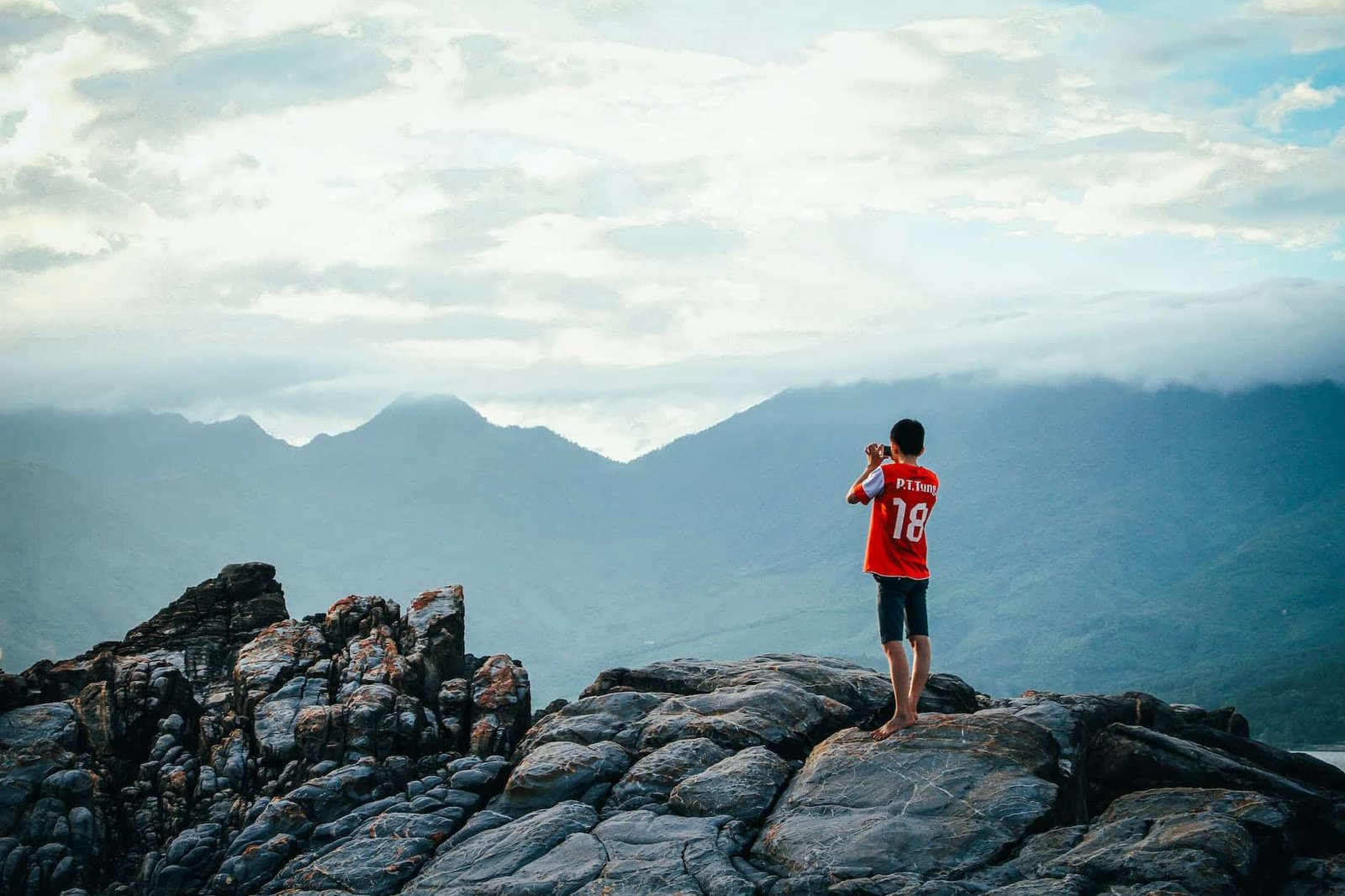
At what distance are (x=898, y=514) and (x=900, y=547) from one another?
0.72 meters

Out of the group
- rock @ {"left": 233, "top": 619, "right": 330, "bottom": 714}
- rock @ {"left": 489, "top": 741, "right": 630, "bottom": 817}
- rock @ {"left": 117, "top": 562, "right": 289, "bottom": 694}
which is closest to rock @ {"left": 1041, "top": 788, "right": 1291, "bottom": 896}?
rock @ {"left": 489, "top": 741, "right": 630, "bottom": 817}

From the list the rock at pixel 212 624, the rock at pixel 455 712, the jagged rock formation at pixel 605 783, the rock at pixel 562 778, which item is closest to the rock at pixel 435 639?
the jagged rock formation at pixel 605 783

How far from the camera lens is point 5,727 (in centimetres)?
2809

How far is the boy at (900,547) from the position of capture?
2095 cm

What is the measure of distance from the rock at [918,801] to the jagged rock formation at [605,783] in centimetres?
5

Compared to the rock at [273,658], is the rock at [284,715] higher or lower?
lower

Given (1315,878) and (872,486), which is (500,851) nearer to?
(872,486)

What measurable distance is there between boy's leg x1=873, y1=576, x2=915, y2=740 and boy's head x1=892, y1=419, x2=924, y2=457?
8.11ft

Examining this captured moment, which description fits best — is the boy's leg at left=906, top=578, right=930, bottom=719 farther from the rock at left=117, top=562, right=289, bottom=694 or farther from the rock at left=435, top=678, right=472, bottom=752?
the rock at left=117, top=562, right=289, bottom=694

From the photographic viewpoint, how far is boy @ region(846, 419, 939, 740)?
21.0 metres

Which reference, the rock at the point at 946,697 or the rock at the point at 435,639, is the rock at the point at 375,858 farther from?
the rock at the point at 946,697

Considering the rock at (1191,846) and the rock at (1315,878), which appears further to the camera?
the rock at (1315,878)

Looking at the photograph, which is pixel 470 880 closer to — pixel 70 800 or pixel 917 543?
pixel 917 543

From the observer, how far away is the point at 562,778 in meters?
23.0
